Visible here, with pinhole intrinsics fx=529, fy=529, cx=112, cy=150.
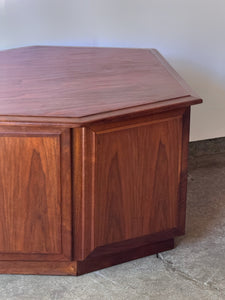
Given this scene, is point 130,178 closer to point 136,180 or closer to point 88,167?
point 136,180

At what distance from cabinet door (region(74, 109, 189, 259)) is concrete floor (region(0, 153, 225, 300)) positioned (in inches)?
5.0

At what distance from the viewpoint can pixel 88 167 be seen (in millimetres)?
1687

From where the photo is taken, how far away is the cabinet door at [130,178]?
1692 millimetres

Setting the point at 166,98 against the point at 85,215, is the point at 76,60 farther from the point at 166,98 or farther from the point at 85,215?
the point at 85,215

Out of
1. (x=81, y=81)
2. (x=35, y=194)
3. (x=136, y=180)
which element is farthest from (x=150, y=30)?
(x=35, y=194)

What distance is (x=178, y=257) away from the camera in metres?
1.99

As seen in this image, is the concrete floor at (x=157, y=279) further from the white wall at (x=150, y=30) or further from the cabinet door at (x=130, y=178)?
the white wall at (x=150, y=30)

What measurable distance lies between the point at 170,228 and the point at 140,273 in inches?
7.8

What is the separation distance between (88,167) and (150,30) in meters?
1.12

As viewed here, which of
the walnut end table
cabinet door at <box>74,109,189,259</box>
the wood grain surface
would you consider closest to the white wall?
the wood grain surface

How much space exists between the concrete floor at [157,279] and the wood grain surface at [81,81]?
60 centimetres

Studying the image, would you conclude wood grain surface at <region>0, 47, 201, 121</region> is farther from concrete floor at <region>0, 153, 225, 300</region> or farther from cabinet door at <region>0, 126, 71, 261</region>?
concrete floor at <region>0, 153, 225, 300</region>

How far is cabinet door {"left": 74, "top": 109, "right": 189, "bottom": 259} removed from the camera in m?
1.69

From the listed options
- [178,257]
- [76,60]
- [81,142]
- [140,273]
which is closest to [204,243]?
[178,257]
